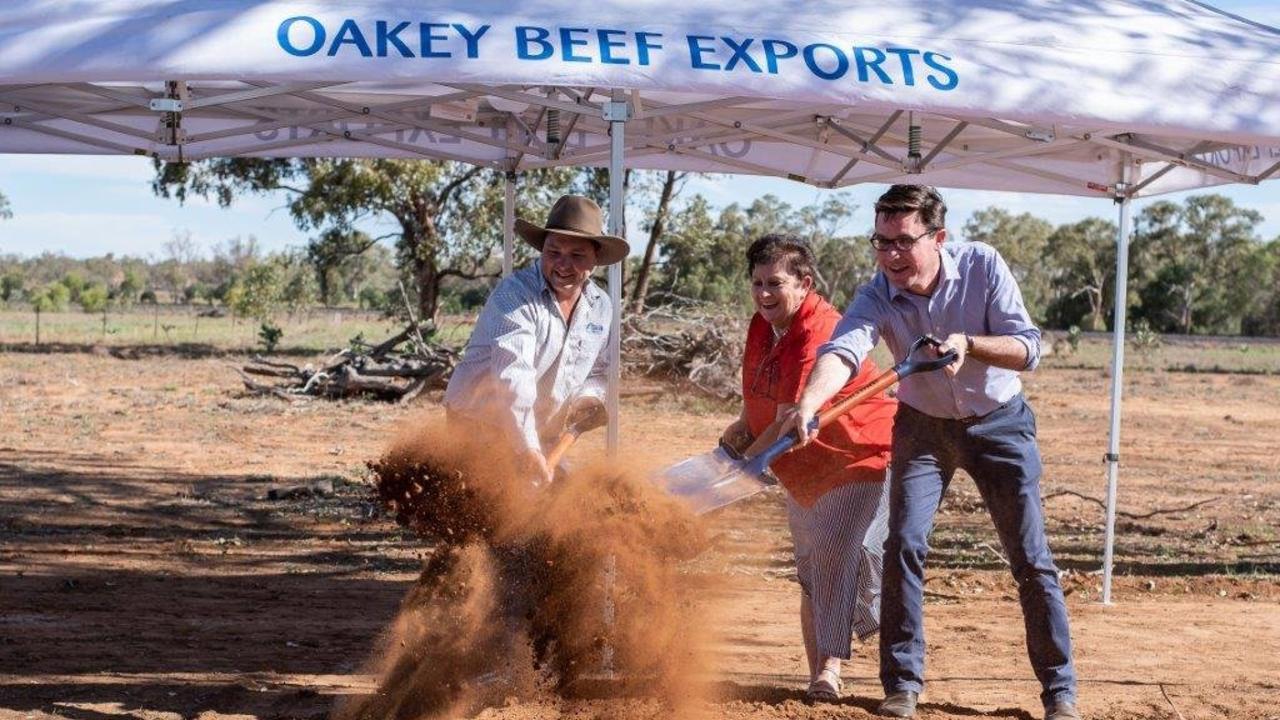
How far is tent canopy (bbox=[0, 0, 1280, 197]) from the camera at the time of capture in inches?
207

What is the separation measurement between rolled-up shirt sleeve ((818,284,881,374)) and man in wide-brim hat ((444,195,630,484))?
87 centimetres

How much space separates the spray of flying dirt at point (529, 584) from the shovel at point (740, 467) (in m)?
0.09

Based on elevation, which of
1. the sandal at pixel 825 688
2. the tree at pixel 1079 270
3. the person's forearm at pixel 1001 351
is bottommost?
the sandal at pixel 825 688

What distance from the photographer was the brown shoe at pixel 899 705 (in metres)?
5.28

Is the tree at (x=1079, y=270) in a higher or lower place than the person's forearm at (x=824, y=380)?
higher

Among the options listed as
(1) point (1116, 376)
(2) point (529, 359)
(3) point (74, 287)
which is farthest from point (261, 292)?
(2) point (529, 359)

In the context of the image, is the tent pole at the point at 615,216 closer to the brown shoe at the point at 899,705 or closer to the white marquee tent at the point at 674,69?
the white marquee tent at the point at 674,69

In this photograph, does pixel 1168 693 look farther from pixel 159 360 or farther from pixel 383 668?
pixel 159 360

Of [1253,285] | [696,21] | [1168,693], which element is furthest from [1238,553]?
[1253,285]

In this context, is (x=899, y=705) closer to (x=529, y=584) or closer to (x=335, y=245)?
(x=529, y=584)

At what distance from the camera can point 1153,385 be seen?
1157 inches

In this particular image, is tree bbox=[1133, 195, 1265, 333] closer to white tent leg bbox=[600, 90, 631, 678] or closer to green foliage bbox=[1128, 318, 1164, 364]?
green foliage bbox=[1128, 318, 1164, 364]

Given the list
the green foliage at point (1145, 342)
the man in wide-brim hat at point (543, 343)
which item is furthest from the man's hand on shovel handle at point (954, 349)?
the green foliage at point (1145, 342)

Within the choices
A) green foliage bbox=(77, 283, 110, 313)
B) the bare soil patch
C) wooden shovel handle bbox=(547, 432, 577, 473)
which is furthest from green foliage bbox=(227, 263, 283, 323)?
wooden shovel handle bbox=(547, 432, 577, 473)
